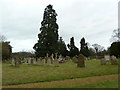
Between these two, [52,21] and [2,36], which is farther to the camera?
[2,36]

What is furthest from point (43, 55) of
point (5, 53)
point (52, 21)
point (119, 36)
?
point (119, 36)

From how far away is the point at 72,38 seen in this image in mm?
84938

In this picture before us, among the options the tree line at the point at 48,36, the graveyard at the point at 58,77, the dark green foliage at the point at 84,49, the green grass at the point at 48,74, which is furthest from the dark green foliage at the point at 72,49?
the graveyard at the point at 58,77

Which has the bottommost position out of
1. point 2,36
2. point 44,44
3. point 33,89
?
point 33,89

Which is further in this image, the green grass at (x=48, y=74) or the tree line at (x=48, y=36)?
the tree line at (x=48, y=36)

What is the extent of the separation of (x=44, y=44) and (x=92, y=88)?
3960 centimetres

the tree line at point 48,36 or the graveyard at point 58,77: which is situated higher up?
the tree line at point 48,36

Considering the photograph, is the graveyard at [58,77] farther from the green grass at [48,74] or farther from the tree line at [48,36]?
the tree line at [48,36]

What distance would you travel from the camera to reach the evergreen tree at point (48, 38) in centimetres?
4878

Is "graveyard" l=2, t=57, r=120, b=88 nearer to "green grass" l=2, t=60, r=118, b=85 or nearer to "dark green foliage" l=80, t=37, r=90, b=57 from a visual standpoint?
"green grass" l=2, t=60, r=118, b=85

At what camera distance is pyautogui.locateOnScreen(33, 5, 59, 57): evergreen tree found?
48781mm

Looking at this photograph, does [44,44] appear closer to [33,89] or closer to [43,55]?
[43,55]

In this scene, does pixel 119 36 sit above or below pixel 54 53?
above

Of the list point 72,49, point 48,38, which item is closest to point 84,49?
point 72,49
